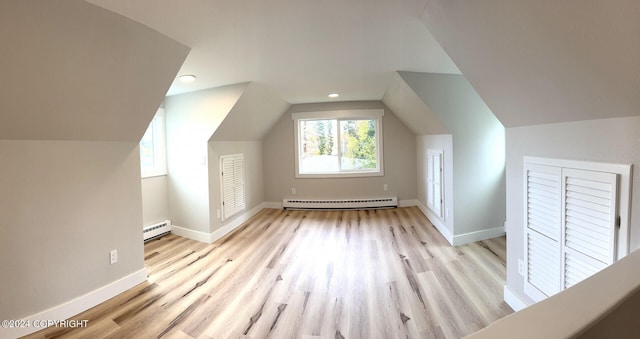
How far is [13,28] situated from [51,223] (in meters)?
1.43

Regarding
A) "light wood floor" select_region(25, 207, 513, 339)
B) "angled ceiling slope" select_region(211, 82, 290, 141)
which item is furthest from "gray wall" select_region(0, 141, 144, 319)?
"angled ceiling slope" select_region(211, 82, 290, 141)

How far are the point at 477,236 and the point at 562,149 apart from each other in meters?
2.17

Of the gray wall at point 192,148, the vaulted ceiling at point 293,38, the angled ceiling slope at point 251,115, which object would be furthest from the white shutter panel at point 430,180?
the gray wall at point 192,148

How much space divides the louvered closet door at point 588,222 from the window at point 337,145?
3.70m

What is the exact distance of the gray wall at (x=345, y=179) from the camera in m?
5.10

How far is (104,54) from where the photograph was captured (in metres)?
1.65

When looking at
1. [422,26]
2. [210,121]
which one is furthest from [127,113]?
[422,26]

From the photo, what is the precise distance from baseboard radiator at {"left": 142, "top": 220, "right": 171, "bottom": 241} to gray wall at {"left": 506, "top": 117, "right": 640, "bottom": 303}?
4.32m

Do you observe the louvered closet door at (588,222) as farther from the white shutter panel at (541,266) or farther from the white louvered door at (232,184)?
the white louvered door at (232,184)

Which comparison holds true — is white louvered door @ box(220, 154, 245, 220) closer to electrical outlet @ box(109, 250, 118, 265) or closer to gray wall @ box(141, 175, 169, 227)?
gray wall @ box(141, 175, 169, 227)

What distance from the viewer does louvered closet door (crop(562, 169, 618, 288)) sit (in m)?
1.22

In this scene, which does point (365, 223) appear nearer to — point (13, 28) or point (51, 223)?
point (51, 223)

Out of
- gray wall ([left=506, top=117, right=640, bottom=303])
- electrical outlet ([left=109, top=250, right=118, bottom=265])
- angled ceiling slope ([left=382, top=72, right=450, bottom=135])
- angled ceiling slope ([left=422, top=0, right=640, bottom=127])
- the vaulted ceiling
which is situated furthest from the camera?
angled ceiling slope ([left=382, top=72, right=450, bottom=135])

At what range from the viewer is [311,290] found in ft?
7.51
